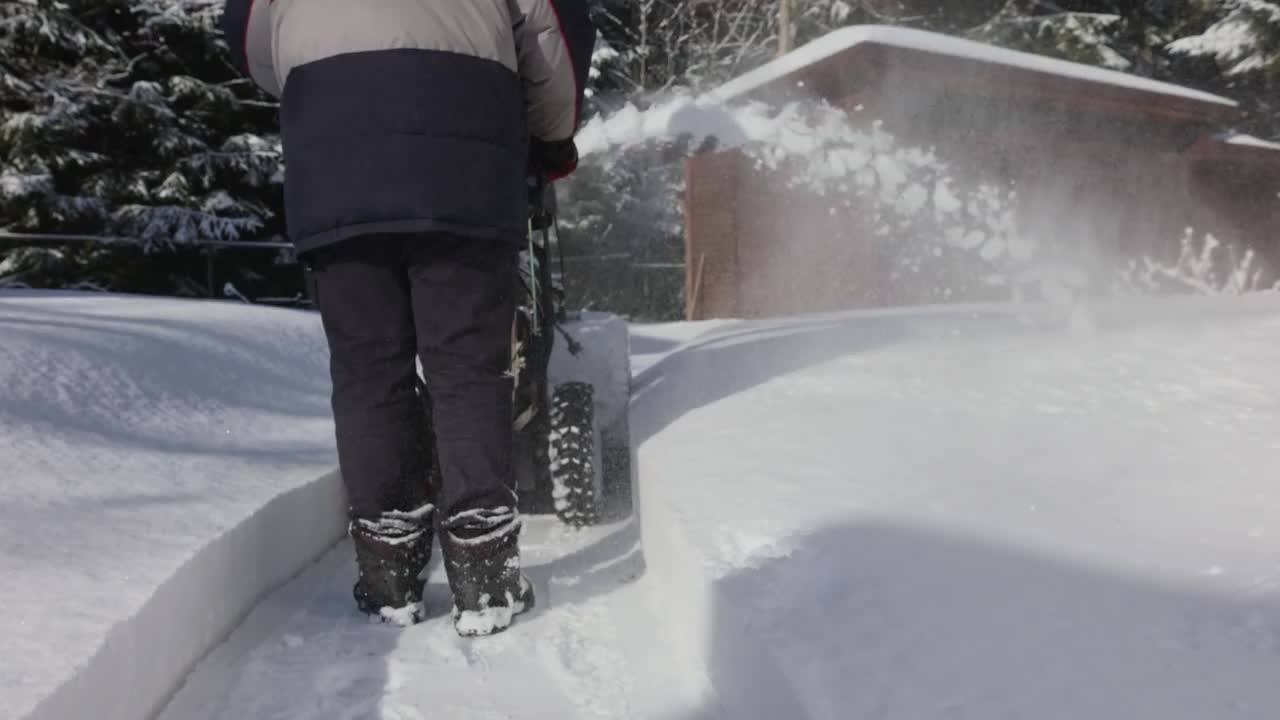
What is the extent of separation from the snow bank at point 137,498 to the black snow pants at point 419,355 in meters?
0.25

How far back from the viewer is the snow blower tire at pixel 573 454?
2162 millimetres

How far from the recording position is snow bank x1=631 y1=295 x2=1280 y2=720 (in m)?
0.89

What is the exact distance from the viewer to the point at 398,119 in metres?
1.49

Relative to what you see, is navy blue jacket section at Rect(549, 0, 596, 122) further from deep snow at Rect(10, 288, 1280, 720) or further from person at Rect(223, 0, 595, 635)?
deep snow at Rect(10, 288, 1280, 720)

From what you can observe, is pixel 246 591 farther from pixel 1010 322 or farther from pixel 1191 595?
pixel 1010 322

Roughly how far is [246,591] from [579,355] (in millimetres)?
1263

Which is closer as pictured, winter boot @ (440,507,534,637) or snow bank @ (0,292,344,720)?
snow bank @ (0,292,344,720)

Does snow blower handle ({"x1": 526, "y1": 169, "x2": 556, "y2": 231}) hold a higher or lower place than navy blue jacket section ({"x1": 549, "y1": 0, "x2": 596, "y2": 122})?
lower

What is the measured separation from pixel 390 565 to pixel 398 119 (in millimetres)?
817

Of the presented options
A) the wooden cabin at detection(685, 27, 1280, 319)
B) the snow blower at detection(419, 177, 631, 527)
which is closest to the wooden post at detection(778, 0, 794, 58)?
the wooden cabin at detection(685, 27, 1280, 319)

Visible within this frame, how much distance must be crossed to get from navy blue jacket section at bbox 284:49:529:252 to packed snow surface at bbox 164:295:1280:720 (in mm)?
685

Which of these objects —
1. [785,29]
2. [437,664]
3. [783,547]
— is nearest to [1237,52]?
[785,29]

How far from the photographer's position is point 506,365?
1.63m

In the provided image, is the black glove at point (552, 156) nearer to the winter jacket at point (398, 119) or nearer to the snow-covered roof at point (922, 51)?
the winter jacket at point (398, 119)
